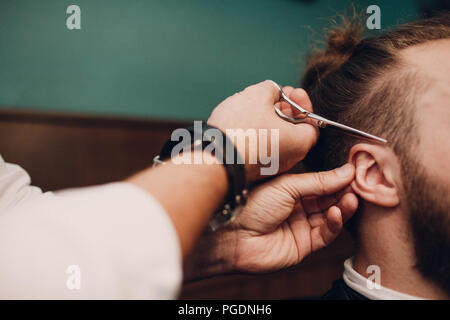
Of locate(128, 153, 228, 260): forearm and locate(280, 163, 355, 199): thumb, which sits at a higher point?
locate(128, 153, 228, 260): forearm

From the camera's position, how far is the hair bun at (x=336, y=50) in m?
1.07

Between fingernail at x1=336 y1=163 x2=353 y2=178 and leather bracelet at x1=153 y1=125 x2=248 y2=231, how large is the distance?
1.10 ft

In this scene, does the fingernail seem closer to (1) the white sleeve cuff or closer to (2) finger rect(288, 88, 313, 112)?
(2) finger rect(288, 88, 313, 112)

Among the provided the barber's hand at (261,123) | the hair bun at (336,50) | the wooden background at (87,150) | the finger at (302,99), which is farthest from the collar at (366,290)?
the wooden background at (87,150)

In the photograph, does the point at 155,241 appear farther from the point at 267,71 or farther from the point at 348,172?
the point at 267,71

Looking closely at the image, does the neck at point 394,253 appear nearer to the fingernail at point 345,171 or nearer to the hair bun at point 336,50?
the fingernail at point 345,171

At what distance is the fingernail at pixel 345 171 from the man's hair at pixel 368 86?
0.22 ft

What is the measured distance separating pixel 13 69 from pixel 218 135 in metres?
1.19

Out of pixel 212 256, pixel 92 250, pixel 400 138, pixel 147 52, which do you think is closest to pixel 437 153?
pixel 400 138

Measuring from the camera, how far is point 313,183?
835mm

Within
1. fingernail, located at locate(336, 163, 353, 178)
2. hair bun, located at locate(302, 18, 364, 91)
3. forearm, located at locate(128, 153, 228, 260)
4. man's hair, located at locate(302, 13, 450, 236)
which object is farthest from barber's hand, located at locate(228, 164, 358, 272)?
hair bun, located at locate(302, 18, 364, 91)

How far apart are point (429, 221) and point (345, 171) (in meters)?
0.22

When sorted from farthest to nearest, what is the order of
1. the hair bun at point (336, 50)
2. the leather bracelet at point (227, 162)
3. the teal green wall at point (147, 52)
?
the teal green wall at point (147, 52) < the hair bun at point (336, 50) < the leather bracelet at point (227, 162)

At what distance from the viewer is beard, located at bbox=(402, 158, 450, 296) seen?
787 mm
